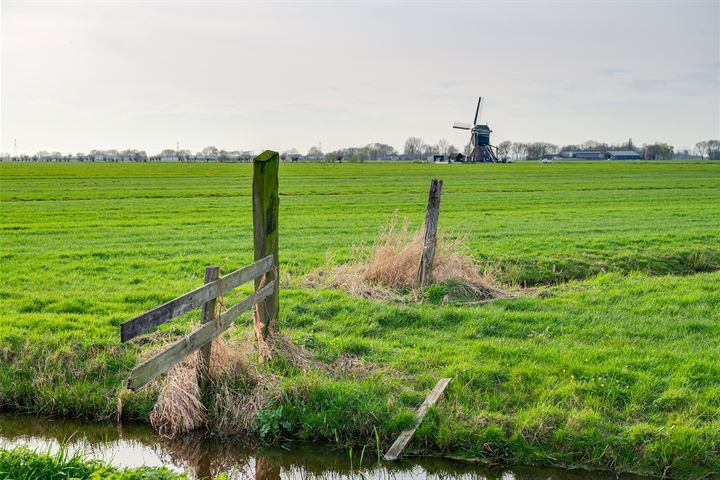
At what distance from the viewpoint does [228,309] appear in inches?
327

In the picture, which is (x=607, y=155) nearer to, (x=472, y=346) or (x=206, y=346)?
(x=472, y=346)

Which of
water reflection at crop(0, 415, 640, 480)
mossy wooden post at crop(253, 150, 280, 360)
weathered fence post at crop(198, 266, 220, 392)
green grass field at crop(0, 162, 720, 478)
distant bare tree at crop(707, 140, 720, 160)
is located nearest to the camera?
water reflection at crop(0, 415, 640, 480)

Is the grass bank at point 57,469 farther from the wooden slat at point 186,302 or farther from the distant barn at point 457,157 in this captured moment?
the distant barn at point 457,157

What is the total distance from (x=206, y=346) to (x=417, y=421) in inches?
114

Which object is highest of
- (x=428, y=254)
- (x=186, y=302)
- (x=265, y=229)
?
(x=265, y=229)

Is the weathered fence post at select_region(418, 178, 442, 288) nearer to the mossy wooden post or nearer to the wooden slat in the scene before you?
the mossy wooden post

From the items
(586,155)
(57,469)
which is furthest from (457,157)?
(57,469)

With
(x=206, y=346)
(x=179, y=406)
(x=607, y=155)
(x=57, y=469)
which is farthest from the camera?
(x=607, y=155)

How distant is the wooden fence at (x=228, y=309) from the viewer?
248 inches

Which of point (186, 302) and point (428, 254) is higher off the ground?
point (186, 302)

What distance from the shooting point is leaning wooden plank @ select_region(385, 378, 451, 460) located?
719 cm

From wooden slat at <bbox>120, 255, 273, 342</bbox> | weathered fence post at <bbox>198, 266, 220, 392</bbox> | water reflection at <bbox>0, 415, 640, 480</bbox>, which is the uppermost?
wooden slat at <bbox>120, 255, 273, 342</bbox>

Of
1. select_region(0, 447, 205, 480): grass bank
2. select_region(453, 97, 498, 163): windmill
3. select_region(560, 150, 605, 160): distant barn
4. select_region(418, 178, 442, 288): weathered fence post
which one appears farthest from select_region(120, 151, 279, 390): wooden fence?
select_region(560, 150, 605, 160): distant barn

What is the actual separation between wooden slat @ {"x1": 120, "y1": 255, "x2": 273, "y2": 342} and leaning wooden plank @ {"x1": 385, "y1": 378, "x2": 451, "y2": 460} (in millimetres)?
2852
